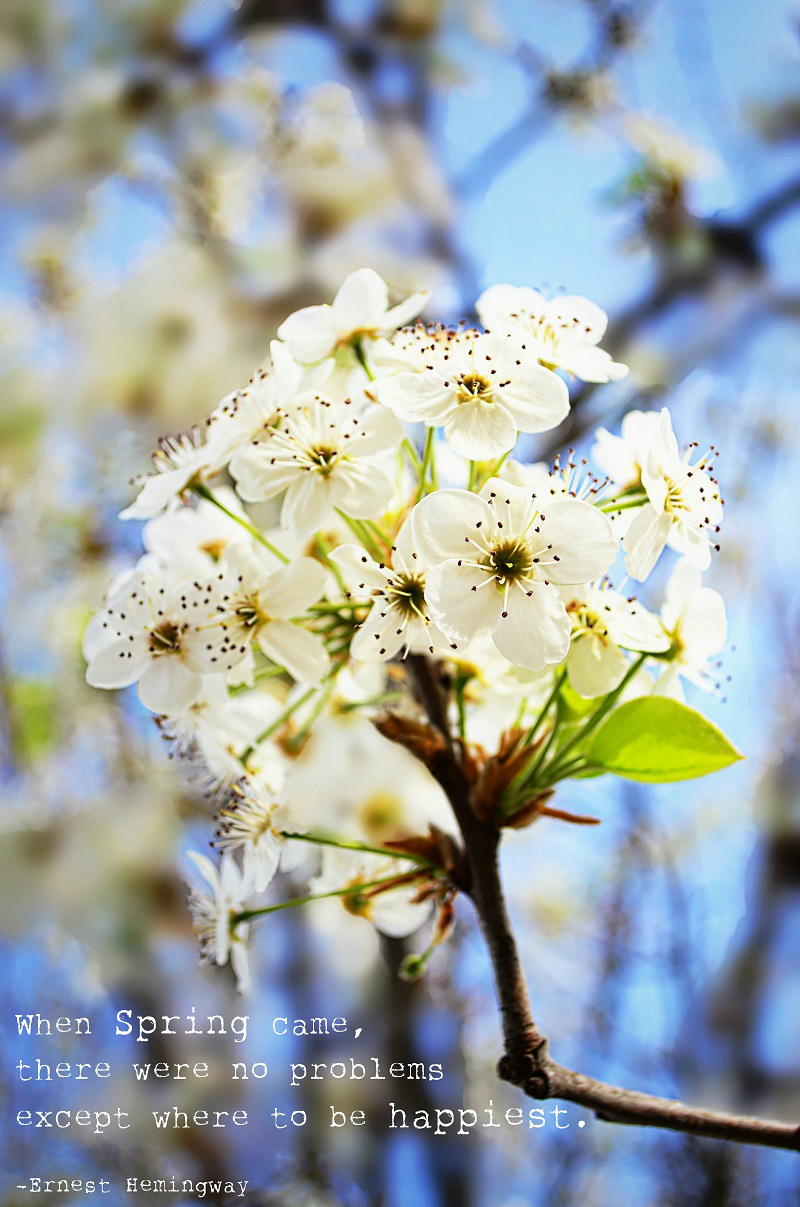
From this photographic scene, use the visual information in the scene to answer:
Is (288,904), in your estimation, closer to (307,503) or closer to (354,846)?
(354,846)

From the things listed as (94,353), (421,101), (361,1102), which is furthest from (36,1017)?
(421,101)

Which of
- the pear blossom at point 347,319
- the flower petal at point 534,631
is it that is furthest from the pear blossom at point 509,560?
the pear blossom at point 347,319

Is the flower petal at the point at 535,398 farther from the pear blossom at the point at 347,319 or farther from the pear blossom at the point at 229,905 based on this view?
the pear blossom at the point at 229,905

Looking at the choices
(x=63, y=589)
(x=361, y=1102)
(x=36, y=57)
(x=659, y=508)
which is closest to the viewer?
(x=659, y=508)

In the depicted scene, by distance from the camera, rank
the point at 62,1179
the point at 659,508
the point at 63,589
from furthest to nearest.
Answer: the point at 63,589
the point at 62,1179
the point at 659,508

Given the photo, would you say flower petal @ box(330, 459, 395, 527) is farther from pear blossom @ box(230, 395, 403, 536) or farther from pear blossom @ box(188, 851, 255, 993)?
pear blossom @ box(188, 851, 255, 993)

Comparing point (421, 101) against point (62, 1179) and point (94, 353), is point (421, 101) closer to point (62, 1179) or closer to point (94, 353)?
point (94, 353)
